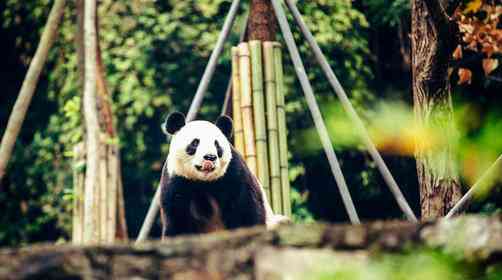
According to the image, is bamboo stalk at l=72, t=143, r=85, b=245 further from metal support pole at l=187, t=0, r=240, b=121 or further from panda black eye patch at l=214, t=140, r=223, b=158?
panda black eye patch at l=214, t=140, r=223, b=158

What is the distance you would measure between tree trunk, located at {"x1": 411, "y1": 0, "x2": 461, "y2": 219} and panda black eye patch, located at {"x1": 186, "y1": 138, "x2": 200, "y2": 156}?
1830 mm

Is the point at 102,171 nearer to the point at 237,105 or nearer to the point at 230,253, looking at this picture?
the point at 237,105

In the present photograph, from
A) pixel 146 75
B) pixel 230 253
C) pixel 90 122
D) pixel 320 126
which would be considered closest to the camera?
pixel 230 253

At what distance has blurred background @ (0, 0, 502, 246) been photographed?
11625 mm

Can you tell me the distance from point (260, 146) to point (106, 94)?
2.73 m

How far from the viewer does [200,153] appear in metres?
6.25

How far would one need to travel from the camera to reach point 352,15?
38.0ft

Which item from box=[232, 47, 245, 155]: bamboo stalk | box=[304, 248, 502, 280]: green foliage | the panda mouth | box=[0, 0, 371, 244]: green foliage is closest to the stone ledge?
box=[304, 248, 502, 280]: green foliage

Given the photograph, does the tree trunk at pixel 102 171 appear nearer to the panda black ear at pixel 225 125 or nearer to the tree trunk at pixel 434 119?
the panda black ear at pixel 225 125

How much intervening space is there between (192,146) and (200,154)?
192 mm

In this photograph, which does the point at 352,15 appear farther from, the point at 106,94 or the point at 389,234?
the point at 389,234

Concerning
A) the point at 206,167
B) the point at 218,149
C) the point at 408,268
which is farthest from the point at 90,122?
→ the point at 408,268

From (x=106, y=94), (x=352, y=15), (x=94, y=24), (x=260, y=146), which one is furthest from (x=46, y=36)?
(x=352, y=15)

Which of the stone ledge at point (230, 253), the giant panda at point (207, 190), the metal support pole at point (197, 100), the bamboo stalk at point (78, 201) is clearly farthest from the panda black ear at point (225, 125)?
the stone ledge at point (230, 253)
